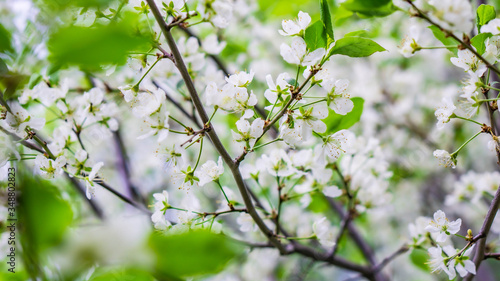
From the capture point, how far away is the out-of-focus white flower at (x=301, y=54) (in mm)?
822

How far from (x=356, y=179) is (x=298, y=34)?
→ 25.8 inches

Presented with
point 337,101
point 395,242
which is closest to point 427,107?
point 395,242

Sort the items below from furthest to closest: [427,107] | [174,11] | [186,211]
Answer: [427,107] < [186,211] < [174,11]

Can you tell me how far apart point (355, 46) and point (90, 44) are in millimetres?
555

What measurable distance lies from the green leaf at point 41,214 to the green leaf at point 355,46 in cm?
59

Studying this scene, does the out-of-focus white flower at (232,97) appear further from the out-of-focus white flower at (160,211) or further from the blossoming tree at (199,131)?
the out-of-focus white flower at (160,211)

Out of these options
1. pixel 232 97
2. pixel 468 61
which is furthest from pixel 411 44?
pixel 232 97

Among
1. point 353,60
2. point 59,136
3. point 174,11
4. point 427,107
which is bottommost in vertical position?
point 427,107

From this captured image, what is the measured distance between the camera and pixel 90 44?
0.43m

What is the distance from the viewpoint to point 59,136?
1059 millimetres

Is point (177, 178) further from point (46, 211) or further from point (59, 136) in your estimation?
point (46, 211)

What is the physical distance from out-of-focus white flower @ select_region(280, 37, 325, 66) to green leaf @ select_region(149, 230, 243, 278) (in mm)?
528

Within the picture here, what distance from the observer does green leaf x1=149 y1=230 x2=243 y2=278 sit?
39 cm

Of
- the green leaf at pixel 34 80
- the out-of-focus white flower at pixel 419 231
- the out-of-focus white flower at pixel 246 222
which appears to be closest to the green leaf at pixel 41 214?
the out-of-focus white flower at pixel 246 222
